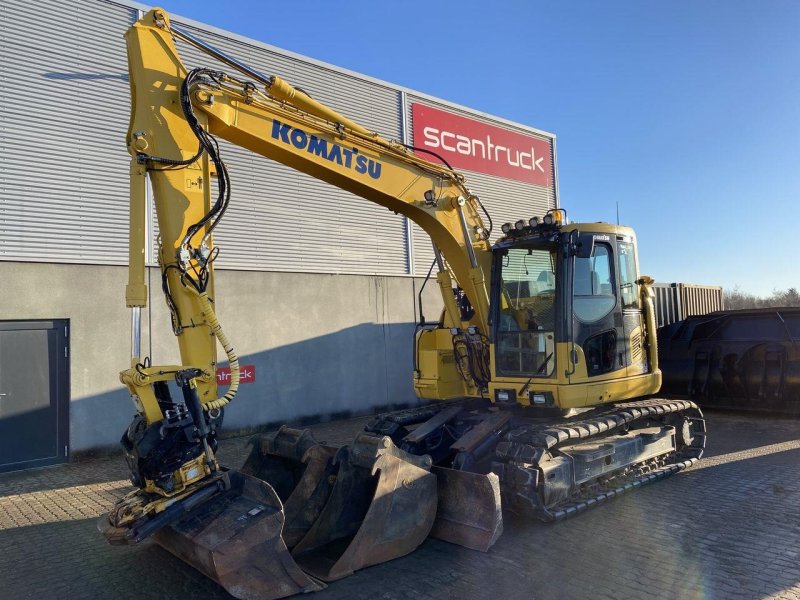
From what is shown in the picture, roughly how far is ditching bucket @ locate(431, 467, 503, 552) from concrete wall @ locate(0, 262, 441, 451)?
625 cm

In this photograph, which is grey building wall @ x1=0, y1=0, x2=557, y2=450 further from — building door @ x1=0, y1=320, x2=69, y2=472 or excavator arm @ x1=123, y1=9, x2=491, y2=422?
excavator arm @ x1=123, y1=9, x2=491, y2=422

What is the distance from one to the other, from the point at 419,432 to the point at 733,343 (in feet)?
27.4

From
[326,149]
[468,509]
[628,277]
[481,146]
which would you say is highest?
[481,146]

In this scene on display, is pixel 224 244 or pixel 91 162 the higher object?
pixel 91 162

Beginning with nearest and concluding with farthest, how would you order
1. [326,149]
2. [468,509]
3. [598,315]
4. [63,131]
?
1. [468,509]
2. [326,149]
3. [598,315]
4. [63,131]

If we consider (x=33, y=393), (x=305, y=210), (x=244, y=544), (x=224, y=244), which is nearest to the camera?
(x=244, y=544)

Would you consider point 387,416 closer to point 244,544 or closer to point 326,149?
point 244,544

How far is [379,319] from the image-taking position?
12.9m

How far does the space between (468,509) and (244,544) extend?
6.56 feet

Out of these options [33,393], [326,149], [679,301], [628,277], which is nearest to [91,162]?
[33,393]

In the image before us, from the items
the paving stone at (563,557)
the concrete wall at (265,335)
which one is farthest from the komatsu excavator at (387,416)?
the concrete wall at (265,335)

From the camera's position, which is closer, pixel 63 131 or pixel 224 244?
pixel 63 131

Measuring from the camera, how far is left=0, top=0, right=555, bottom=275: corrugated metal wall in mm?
9148

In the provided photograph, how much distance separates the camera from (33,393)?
29.0ft
